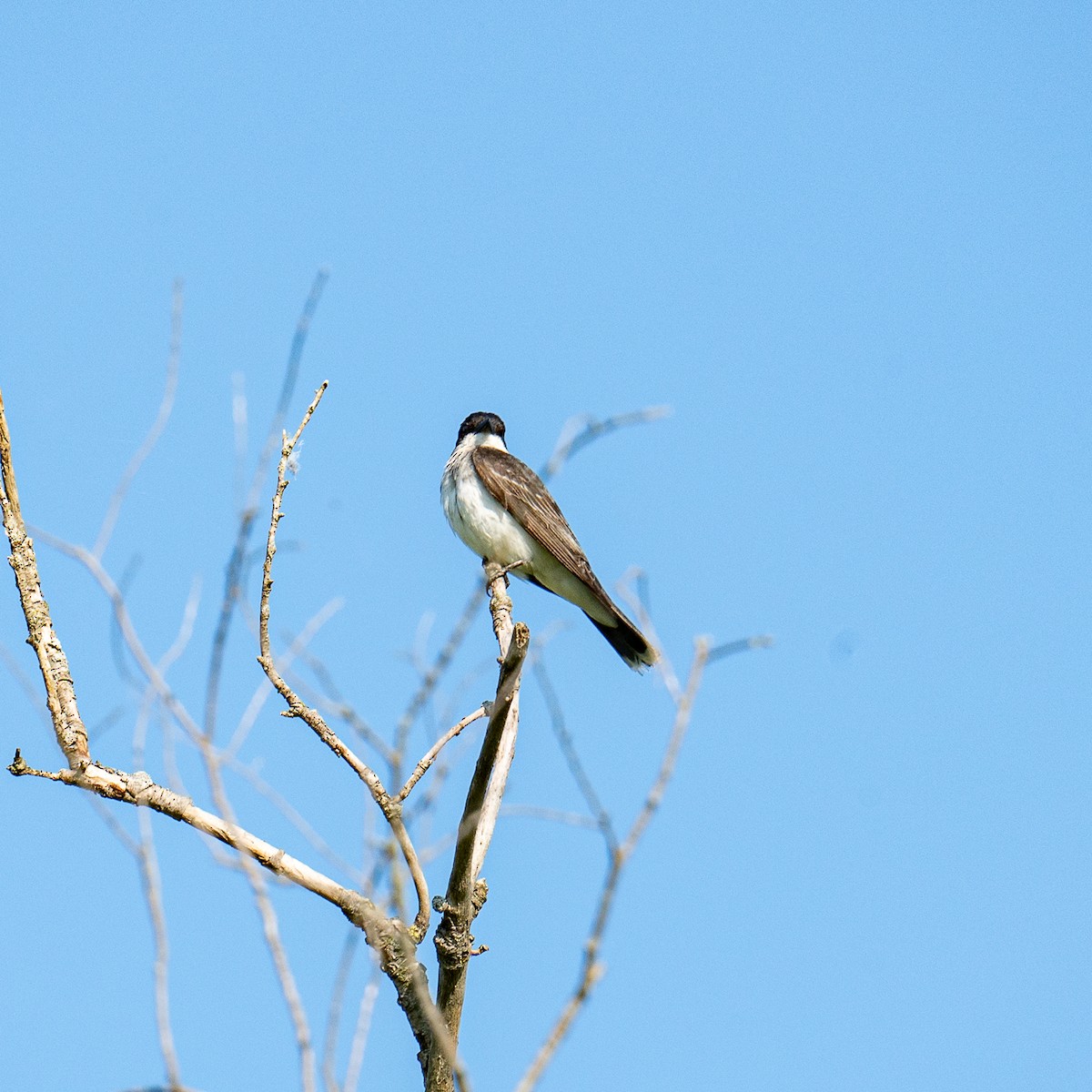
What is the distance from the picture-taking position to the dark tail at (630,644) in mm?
8688

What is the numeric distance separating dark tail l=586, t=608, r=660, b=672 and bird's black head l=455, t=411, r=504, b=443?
1939mm

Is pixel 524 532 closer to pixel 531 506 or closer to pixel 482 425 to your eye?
pixel 531 506

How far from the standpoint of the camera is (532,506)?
877cm

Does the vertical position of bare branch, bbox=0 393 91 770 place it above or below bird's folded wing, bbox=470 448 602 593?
below

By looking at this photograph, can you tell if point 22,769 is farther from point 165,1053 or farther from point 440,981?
point 165,1053

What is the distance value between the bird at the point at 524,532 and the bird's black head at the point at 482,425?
2.69ft

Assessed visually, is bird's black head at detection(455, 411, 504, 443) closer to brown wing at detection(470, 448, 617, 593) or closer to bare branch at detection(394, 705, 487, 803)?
brown wing at detection(470, 448, 617, 593)

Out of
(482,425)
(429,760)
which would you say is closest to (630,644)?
(482,425)

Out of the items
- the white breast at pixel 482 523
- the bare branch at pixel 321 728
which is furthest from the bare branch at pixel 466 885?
the white breast at pixel 482 523

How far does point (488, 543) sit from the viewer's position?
8.73 meters

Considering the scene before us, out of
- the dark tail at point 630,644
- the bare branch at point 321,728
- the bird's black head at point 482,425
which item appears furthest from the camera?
the bird's black head at point 482,425

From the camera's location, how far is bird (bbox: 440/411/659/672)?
8.72m

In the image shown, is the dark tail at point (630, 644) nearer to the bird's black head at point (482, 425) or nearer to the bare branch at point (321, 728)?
the bird's black head at point (482, 425)

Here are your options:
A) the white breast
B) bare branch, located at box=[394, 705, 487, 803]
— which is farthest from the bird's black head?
bare branch, located at box=[394, 705, 487, 803]
